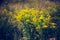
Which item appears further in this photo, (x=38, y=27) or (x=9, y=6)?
(x=9, y=6)

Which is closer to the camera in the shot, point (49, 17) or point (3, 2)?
point (49, 17)

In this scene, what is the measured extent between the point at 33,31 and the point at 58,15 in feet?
1.72

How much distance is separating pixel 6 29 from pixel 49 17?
2.60ft

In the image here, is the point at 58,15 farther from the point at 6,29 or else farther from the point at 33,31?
the point at 6,29

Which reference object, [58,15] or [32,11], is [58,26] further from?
[32,11]

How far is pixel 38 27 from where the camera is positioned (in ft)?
14.7

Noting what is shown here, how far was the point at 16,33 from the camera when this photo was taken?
4.64 meters

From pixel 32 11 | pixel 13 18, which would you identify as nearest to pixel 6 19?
pixel 13 18

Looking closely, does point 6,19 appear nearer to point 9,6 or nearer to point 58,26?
point 9,6

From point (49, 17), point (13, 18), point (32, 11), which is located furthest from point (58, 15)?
point (13, 18)

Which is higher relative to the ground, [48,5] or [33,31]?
[48,5]

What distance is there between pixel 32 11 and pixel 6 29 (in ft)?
1.85

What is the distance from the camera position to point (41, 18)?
4.49 m

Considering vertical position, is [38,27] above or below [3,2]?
below
